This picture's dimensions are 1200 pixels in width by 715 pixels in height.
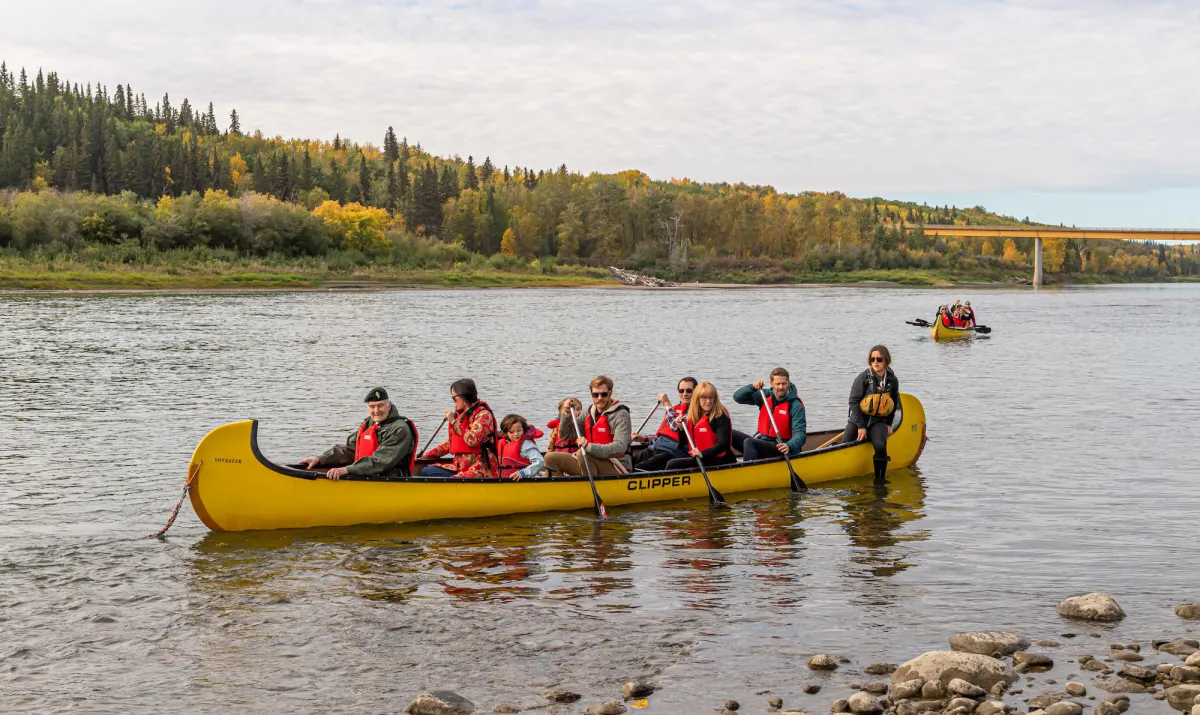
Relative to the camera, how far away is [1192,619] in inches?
386

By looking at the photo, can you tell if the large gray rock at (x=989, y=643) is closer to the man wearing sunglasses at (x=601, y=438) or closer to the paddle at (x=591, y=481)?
the paddle at (x=591, y=481)

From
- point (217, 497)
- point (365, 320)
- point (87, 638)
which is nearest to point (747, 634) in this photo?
point (87, 638)

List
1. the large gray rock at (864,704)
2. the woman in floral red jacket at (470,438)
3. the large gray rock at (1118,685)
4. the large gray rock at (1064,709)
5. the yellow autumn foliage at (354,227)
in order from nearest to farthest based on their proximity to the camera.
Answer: the large gray rock at (1064,709) < the large gray rock at (864,704) < the large gray rock at (1118,685) < the woman in floral red jacket at (470,438) < the yellow autumn foliage at (354,227)

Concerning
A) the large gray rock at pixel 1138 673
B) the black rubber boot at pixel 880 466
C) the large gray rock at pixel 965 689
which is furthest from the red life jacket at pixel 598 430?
the large gray rock at pixel 1138 673

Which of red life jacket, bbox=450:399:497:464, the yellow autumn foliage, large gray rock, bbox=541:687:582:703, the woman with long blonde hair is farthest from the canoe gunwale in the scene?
the yellow autumn foliage

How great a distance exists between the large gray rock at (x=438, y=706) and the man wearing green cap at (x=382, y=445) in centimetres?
550

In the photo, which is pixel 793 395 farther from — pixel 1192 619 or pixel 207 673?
pixel 207 673

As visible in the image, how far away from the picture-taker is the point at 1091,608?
9797 millimetres

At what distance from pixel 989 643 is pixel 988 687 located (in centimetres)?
97

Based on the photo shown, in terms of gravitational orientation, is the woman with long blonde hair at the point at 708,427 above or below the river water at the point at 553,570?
above

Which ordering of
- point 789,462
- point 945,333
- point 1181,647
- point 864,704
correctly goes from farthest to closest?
point 945,333
point 789,462
point 1181,647
point 864,704

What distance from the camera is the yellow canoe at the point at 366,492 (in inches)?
500

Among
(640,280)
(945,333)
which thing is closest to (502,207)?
(640,280)

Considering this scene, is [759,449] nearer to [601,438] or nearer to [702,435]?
[702,435]
